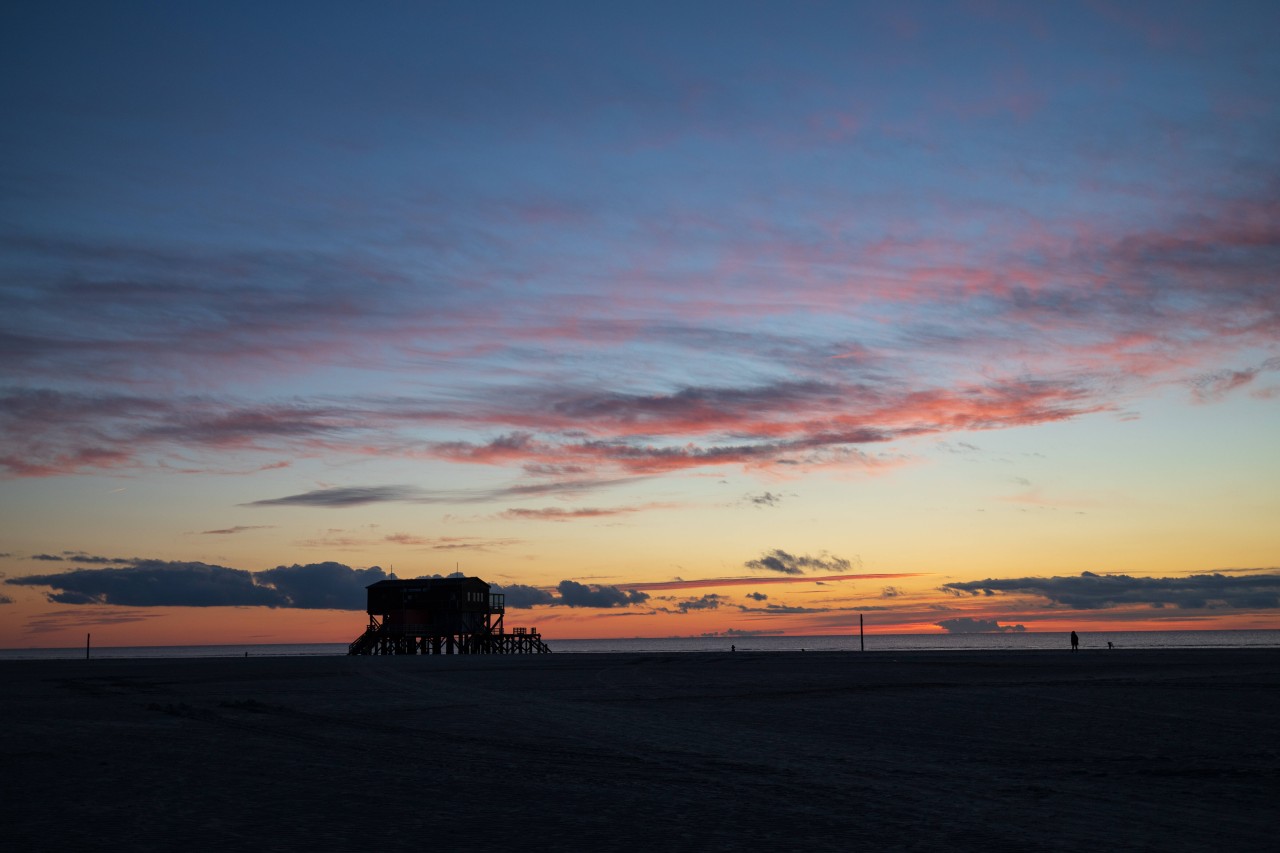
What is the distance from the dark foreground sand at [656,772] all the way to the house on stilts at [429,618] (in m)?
71.7

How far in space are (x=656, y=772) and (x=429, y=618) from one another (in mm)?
94706

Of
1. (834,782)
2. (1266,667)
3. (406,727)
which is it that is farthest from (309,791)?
(1266,667)

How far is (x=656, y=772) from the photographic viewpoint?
17.6 meters

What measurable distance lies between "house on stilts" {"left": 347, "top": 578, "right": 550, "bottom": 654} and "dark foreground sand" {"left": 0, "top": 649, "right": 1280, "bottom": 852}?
2823 inches

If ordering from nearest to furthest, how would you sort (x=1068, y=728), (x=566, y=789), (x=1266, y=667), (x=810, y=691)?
(x=566, y=789)
(x=1068, y=728)
(x=810, y=691)
(x=1266, y=667)

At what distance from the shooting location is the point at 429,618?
356ft

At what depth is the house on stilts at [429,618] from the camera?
106250 millimetres

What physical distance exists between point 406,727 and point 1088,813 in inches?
672

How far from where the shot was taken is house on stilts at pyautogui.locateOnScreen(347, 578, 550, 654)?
106 meters

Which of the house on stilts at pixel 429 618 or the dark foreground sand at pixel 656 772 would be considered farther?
the house on stilts at pixel 429 618

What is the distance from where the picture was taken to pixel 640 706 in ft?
105

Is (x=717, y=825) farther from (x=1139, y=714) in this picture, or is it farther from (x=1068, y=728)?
(x=1139, y=714)

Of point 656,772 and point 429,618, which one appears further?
point 429,618

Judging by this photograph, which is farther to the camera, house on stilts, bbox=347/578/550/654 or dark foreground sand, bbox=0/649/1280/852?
house on stilts, bbox=347/578/550/654
